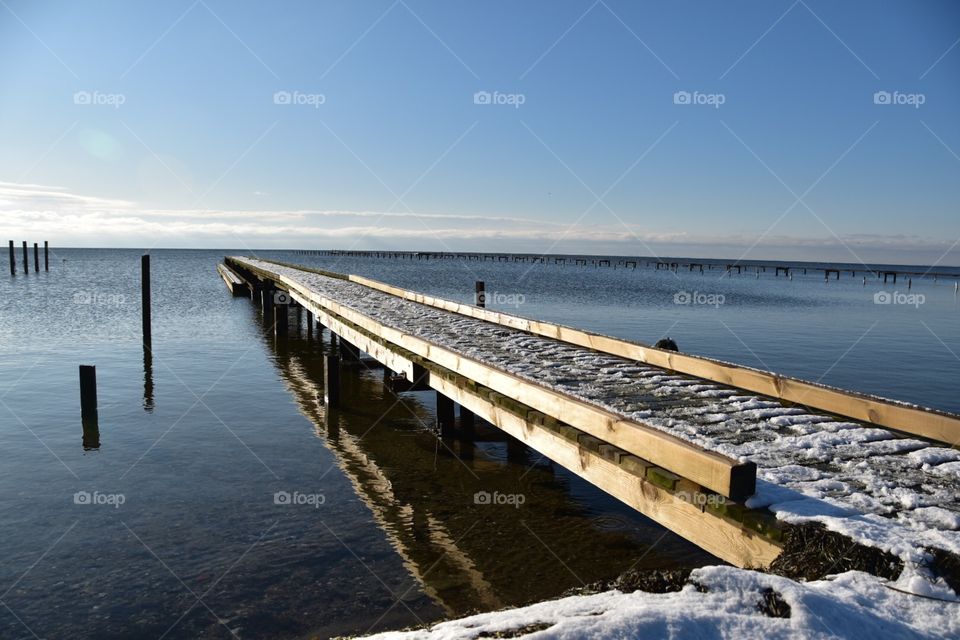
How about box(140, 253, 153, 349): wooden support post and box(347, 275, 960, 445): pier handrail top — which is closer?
box(347, 275, 960, 445): pier handrail top

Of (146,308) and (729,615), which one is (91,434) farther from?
(729,615)

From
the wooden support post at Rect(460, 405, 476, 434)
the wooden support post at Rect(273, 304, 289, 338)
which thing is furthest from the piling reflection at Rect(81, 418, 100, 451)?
the wooden support post at Rect(273, 304, 289, 338)

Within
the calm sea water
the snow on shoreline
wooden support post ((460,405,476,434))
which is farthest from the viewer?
wooden support post ((460,405,476,434))

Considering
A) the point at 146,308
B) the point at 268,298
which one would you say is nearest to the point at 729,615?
the point at 146,308

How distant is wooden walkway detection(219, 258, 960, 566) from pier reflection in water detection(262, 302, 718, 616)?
4.15ft

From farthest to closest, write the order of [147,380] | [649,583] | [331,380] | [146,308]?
[146,308]
[147,380]
[331,380]
[649,583]

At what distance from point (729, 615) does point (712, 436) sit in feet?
11.1

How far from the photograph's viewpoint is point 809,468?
537cm

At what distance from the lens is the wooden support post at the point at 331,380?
552 inches

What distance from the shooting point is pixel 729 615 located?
123 inches

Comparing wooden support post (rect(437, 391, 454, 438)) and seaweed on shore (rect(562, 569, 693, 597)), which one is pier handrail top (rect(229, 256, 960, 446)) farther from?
seaweed on shore (rect(562, 569, 693, 597))

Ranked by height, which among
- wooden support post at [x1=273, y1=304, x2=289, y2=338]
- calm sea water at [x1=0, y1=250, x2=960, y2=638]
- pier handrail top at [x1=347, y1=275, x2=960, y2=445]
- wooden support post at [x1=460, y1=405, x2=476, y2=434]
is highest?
pier handrail top at [x1=347, y1=275, x2=960, y2=445]

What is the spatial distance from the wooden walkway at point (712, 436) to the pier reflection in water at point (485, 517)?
4.15 ft

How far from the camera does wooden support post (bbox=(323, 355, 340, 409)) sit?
46.0 feet
